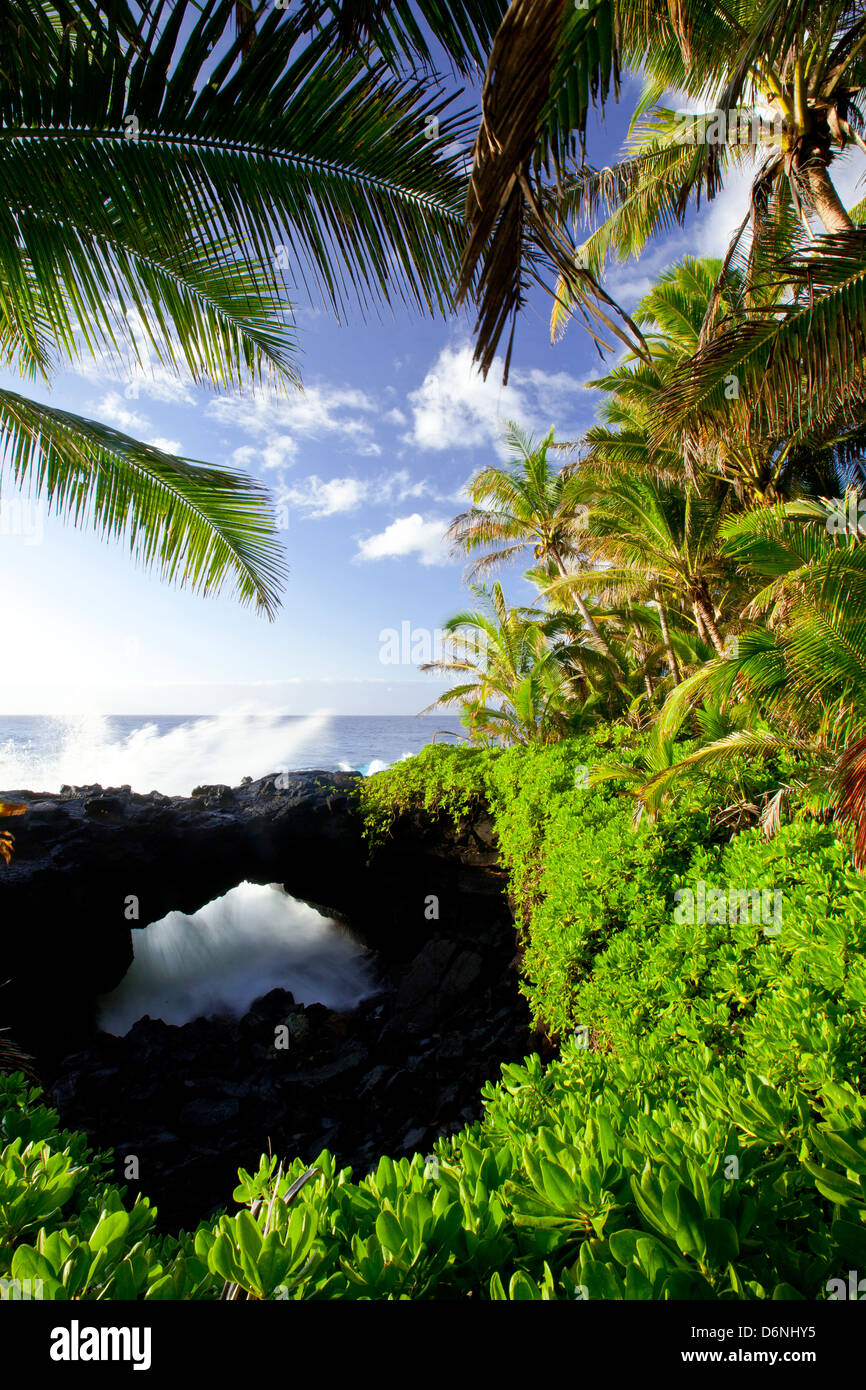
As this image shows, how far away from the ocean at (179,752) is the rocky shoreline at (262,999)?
28.2 ft

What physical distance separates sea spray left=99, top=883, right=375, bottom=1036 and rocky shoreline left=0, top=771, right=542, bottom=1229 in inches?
33.2

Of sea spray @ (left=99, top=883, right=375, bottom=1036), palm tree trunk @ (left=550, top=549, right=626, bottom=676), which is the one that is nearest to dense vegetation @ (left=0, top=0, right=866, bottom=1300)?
palm tree trunk @ (left=550, top=549, right=626, bottom=676)

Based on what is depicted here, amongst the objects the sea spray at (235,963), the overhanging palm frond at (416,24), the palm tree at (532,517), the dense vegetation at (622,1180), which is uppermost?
the palm tree at (532,517)

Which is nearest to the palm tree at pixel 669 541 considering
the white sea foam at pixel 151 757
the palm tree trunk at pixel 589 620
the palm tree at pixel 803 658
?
the palm tree trunk at pixel 589 620

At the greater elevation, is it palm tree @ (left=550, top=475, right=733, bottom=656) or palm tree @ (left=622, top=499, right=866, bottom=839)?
palm tree @ (left=550, top=475, right=733, bottom=656)

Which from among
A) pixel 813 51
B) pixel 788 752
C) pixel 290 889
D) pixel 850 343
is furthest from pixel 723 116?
pixel 290 889

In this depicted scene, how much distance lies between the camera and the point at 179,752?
37781mm

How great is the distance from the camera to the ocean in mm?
30594

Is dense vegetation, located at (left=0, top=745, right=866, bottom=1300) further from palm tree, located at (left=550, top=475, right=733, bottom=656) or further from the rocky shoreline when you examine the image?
palm tree, located at (left=550, top=475, right=733, bottom=656)

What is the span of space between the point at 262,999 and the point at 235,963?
13.5 feet

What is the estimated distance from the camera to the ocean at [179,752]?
30594 mm

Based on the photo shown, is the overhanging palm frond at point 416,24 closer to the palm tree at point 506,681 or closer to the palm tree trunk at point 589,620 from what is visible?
the palm tree at point 506,681

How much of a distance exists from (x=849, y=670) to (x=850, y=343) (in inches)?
88.9
